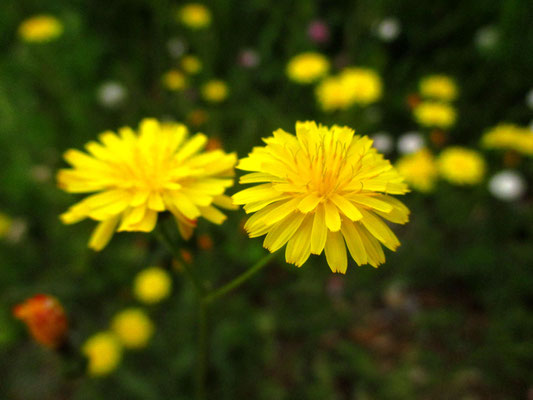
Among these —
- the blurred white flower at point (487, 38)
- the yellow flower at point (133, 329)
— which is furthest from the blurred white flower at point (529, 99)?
the yellow flower at point (133, 329)

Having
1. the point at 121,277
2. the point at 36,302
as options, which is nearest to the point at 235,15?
the point at 121,277

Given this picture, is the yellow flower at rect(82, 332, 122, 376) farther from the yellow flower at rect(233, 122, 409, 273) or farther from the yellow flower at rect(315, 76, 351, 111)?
the yellow flower at rect(315, 76, 351, 111)

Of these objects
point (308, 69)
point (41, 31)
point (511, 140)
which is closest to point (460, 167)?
point (511, 140)

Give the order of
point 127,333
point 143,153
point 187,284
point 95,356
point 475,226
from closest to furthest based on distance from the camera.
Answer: point 143,153
point 95,356
point 127,333
point 187,284
point 475,226

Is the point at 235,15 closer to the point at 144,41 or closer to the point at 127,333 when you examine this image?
the point at 144,41

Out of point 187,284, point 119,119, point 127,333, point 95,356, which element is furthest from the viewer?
point 119,119

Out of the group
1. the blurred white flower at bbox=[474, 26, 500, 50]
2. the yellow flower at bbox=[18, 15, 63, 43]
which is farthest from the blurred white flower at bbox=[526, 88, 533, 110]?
the yellow flower at bbox=[18, 15, 63, 43]

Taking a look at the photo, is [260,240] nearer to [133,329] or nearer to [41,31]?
[133,329]
